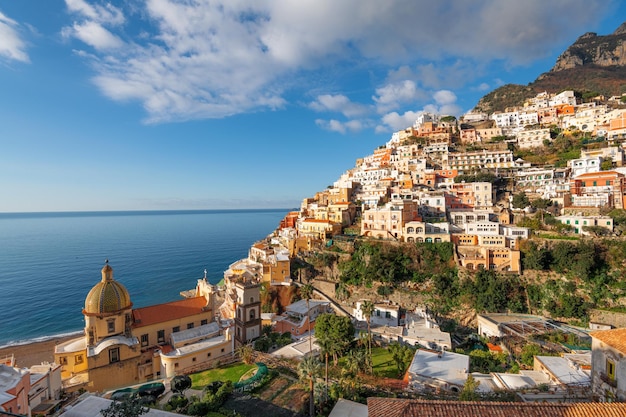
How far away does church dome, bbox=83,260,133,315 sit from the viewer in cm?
2419

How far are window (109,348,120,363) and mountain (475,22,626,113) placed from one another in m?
122

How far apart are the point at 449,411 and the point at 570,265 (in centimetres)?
3993

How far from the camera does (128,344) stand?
2417cm

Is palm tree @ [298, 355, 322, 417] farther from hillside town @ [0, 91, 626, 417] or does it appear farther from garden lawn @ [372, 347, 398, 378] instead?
garden lawn @ [372, 347, 398, 378]

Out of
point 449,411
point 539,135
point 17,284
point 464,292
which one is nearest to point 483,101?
point 539,135

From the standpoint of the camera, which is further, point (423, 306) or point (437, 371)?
point (423, 306)

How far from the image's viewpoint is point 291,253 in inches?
2085

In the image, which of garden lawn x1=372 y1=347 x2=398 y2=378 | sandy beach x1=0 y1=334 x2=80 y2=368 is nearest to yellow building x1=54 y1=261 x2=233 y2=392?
garden lawn x1=372 y1=347 x2=398 y2=378

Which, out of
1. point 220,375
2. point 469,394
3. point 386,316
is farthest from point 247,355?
point 386,316

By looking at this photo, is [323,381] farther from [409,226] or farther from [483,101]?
[483,101]

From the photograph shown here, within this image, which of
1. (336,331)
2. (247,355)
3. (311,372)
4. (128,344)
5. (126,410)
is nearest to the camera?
(126,410)

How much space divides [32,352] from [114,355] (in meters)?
23.9

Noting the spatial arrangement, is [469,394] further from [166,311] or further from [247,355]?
[166,311]

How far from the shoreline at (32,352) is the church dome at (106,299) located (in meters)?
18.8
